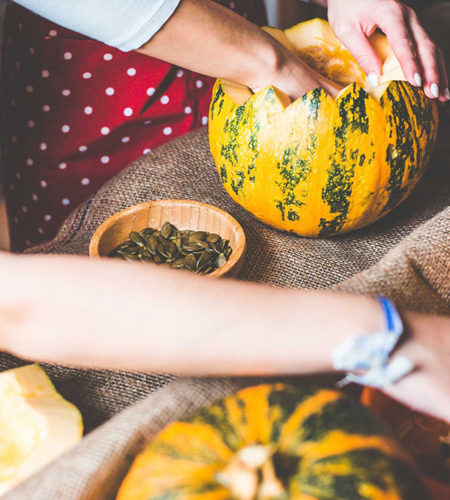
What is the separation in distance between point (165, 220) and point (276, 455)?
62cm

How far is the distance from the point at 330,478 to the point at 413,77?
2.45 feet

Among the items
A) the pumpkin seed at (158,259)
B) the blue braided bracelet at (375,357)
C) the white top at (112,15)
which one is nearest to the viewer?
the blue braided bracelet at (375,357)

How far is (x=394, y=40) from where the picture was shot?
40.4 inches

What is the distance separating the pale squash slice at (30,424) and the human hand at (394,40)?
792 millimetres

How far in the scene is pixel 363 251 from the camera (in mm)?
1043

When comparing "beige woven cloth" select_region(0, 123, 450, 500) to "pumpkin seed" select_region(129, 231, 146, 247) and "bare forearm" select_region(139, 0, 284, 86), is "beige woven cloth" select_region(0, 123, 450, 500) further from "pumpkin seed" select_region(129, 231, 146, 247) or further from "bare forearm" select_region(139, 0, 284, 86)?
"bare forearm" select_region(139, 0, 284, 86)

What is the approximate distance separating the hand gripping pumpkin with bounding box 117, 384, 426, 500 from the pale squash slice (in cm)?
14

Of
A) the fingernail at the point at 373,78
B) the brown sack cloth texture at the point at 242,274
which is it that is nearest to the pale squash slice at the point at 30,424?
the brown sack cloth texture at the point at 242,274

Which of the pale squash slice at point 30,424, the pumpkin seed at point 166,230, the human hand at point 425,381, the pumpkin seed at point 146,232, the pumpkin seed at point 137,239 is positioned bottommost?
the pale squash slice at point 30,424

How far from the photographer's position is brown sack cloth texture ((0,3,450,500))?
1.92 feet

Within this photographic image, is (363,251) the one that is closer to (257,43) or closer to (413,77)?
(413,77)

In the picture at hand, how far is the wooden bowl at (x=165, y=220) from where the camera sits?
38.5 inches

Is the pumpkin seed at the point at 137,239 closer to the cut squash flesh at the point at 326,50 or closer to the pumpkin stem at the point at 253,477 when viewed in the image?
the cut squash flesh at the point at 326,50

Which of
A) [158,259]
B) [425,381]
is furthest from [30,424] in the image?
[425,381]
